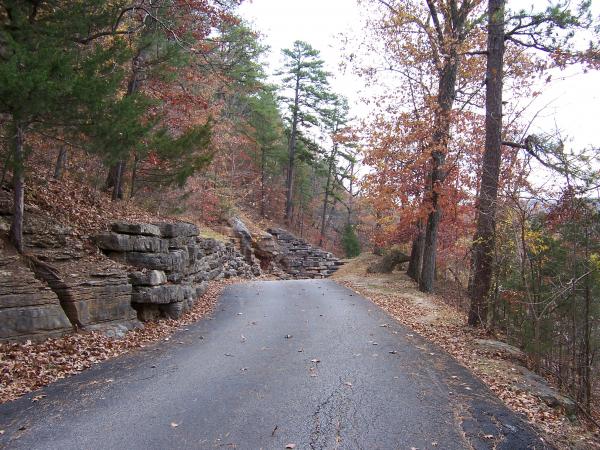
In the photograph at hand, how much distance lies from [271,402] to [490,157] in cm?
685

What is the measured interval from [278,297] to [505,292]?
7055 millimetres

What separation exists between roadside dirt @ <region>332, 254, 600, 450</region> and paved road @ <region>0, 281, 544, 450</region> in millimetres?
344

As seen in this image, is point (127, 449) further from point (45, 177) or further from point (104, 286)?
point (45, 177)

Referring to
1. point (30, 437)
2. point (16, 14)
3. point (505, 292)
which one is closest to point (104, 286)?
point (30, 437)

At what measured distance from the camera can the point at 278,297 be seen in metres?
13.9

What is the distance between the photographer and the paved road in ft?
14.4

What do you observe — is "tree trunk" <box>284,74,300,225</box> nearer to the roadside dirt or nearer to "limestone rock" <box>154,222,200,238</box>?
the roadside dirt

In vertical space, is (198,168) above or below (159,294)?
above

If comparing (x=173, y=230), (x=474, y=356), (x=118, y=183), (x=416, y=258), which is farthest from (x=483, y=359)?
(x=416, y=258)

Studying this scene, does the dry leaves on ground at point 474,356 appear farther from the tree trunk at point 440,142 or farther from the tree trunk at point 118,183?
the tree trunk at point 118,183

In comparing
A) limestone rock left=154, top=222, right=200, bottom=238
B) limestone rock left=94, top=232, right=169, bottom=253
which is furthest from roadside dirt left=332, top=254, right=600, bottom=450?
limestone rock left=94, top=232, right=169, bottom=253

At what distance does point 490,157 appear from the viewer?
9.21m

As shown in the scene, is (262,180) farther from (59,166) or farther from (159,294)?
(159,294)

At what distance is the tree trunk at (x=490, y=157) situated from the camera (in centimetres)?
898
